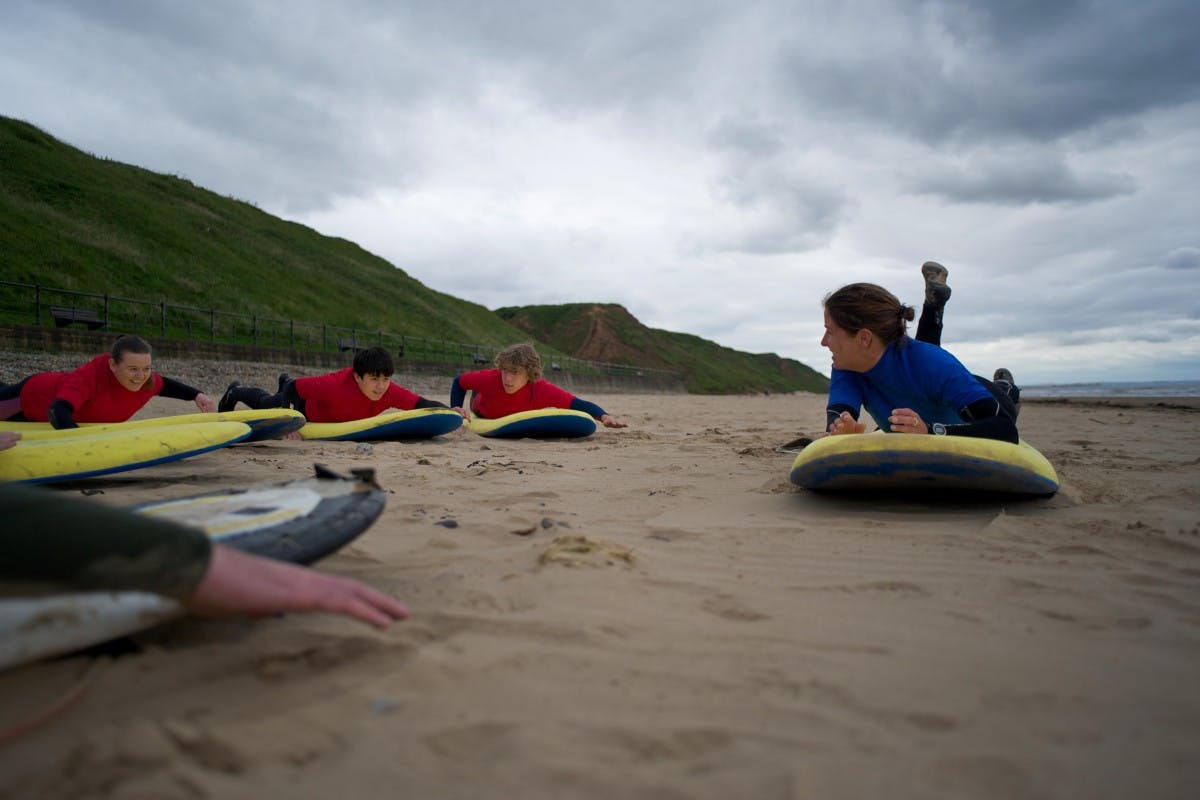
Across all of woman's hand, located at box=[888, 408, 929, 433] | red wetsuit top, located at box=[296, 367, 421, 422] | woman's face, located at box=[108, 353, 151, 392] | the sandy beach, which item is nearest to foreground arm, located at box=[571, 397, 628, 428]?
red wetsuit top, located at box=[296, 367, 421, 422]

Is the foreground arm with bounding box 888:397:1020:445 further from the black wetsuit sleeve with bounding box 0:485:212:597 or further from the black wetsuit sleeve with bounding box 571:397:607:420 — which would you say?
the black wetsuit sleeve with bounding box 571:397:607:420

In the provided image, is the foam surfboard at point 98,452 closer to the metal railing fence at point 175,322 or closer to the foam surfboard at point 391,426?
the foam surfboard at point 391,426

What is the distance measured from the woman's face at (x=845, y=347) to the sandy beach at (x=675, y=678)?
1.47m

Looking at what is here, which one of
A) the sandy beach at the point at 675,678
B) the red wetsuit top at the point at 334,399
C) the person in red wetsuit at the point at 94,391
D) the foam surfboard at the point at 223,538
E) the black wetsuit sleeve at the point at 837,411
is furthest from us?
the red wetsuit top at the point at 334,399

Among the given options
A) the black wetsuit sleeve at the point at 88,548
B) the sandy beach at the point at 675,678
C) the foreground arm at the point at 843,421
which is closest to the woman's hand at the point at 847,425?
the foreground arm at the point at 843,421

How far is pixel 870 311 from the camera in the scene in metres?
4.14

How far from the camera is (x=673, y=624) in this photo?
1938 millimetres

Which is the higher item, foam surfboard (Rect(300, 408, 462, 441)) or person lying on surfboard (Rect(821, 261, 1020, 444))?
person lying on surfboard (Rect(821, 261, 1020, 444))

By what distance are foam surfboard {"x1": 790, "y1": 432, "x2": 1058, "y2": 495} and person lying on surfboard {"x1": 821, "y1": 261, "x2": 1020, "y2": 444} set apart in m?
0.26

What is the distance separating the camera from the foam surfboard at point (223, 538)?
151 centimetres

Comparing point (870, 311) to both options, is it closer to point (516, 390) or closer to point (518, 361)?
point (518, 361)

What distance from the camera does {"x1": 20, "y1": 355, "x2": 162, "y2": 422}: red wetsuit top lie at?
566 centimetres

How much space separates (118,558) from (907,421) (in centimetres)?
355

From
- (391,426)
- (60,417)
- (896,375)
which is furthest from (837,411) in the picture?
(60,417)
